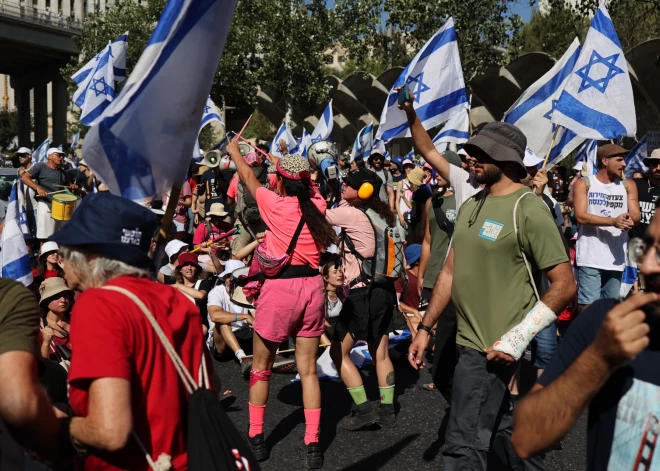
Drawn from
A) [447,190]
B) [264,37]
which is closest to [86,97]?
[447,190]

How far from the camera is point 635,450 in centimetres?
197

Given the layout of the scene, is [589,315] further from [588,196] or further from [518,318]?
[588,196]

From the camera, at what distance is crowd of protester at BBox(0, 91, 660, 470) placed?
2092 mm

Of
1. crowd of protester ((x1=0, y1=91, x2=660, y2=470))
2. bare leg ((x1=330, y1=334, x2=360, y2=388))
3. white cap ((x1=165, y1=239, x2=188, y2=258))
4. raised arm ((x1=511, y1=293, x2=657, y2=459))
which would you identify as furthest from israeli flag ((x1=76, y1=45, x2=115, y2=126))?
raised arm ((x1=511, y1=293, x2=657, y2=459))

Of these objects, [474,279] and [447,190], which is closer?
[474,279]

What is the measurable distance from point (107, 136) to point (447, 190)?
5.93m

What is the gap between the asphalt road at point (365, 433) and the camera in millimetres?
5387

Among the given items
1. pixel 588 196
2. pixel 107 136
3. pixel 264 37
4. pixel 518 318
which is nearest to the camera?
pixel 107 136

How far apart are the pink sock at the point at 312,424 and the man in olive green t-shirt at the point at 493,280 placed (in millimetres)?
1396

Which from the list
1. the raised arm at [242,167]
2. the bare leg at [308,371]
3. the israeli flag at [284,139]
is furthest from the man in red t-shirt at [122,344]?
the israeli flag at [284,139]

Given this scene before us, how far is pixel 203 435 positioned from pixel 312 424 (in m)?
2.92

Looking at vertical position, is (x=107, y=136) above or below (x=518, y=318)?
above

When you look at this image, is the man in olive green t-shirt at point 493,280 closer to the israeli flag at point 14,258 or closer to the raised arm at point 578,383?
the raised arm at point 578,383

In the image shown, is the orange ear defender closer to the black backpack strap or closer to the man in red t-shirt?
the black backpack strap
